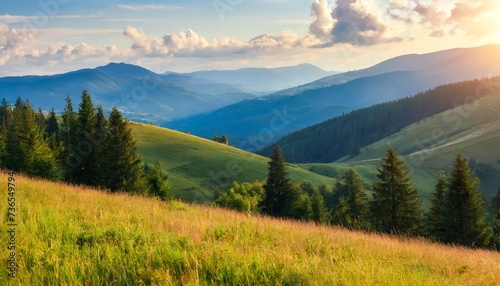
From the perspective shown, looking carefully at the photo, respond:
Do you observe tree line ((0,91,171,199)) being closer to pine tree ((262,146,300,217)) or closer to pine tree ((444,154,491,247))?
pine tree ((262,146,300,217))

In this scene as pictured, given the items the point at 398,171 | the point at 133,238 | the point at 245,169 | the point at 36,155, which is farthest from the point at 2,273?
the point at 245,169

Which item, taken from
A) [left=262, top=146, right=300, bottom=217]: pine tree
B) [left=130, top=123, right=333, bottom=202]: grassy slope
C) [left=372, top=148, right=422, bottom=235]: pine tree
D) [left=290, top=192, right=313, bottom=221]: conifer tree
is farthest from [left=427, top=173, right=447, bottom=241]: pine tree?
[left=130, top=123, right=333, bottom=202]: grassy slope

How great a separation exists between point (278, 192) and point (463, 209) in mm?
27772

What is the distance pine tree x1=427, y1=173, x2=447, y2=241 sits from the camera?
43537 mm

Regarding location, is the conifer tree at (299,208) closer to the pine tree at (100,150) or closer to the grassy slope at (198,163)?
the pine tree at (100,150)

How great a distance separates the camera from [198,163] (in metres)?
112

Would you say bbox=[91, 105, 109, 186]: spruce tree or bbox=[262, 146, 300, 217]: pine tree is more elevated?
bbox=[91, 105, 109, 186]: spruce tree

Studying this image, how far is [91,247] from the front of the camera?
6.54m

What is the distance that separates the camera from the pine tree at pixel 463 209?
4203 cm

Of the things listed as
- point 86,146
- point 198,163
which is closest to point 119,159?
point 86,146

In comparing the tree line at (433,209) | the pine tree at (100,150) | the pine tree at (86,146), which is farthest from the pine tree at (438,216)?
the pine tree at (86,146)

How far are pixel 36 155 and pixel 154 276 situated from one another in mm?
56727

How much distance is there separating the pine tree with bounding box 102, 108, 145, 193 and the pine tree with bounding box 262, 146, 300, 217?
70.5ft

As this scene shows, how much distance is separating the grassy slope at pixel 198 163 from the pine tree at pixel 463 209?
189 feet
